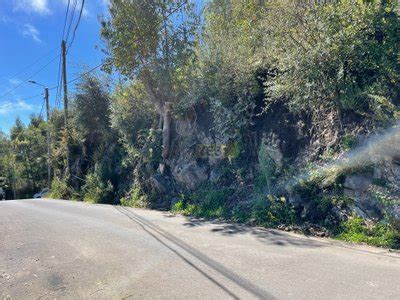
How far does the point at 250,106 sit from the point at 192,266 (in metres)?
6.88

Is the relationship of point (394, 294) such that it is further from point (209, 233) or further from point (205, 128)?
point (205, 128)

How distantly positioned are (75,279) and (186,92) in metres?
10.2

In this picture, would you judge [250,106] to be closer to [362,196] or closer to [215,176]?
[215,176]

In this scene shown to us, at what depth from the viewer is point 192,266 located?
18.1ft

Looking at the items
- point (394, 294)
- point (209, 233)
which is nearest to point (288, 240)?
point (209, 233)

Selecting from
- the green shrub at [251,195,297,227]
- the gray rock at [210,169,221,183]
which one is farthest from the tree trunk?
the green shrub at [251,195,297,227]

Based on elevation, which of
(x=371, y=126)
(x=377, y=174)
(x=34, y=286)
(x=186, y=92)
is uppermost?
(x=186, y=92)

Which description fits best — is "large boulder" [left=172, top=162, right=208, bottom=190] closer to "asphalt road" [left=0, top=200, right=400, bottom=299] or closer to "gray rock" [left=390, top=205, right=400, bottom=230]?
"asphalt road" [left=0, top=200, right=400, bottom=299]

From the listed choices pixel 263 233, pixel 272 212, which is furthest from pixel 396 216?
pixel 272 212

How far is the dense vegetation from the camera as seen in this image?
782cm

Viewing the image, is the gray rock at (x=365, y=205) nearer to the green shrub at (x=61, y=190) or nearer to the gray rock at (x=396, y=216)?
the gray rock at (x=396, y=216)

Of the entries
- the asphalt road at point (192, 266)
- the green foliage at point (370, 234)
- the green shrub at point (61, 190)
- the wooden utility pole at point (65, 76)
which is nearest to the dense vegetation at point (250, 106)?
the green foliage at point (370, 234)

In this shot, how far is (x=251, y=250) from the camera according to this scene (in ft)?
20.7

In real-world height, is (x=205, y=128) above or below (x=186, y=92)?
below
